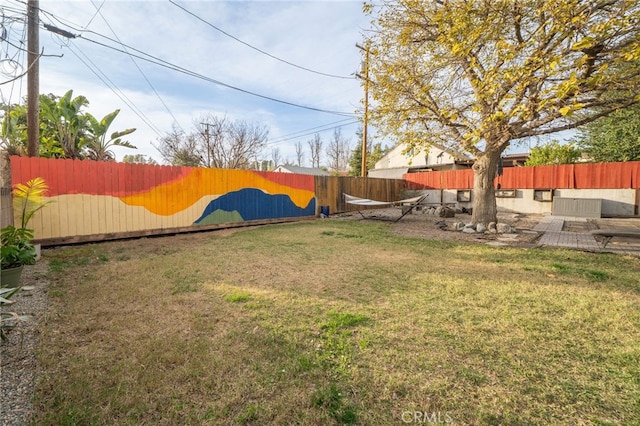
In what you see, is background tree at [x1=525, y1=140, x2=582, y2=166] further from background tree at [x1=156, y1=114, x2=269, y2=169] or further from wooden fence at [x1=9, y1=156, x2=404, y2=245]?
background tree at [x1=156, y1=114, x2=269, y2=169]

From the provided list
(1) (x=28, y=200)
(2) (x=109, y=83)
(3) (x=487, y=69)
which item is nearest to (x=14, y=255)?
(1) (x=28, y=200)

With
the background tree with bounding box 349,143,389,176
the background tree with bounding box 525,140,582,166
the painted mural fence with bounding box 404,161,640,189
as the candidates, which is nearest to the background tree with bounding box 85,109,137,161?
A: the painted mural fence with bounding box 404,161,640,189

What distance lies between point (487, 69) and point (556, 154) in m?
17.1

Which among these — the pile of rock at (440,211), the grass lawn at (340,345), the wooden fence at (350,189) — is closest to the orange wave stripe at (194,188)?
the wooden fence at (350,189)

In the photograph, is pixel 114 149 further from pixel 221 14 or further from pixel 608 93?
pixel 608 93

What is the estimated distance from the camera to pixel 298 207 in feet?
35.3

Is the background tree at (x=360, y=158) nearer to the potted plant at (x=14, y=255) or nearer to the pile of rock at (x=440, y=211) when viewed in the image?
the pile of rock at (x=440, y=211)

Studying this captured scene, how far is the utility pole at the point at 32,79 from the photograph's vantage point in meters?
5.46

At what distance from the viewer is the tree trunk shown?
745 centimetres

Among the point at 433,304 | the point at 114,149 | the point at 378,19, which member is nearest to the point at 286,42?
A: the point at 378,19

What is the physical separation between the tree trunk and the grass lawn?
3711 millimetres

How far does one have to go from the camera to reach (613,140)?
52.0ft

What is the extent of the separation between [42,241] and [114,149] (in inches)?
216

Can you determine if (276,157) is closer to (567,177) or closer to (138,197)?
(567,177)
